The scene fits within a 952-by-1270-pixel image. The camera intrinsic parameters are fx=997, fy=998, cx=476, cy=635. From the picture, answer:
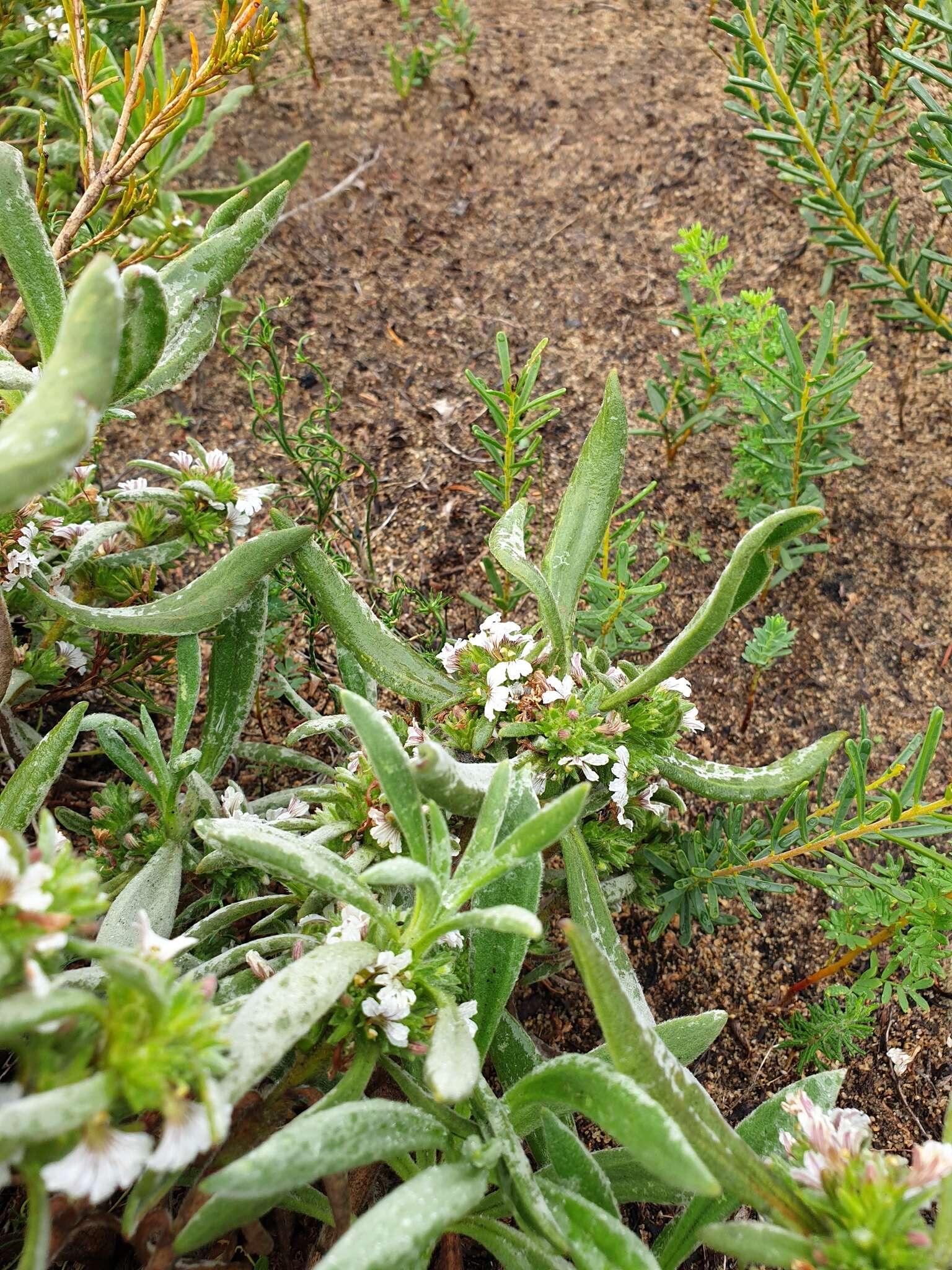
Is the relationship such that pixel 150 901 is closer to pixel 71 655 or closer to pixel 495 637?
pixel 71 655

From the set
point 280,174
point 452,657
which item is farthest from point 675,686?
point 280,174

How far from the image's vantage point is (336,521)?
A: 209cm

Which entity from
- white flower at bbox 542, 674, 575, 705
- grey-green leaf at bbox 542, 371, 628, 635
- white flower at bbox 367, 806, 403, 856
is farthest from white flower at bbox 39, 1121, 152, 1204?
grey-green leaf at bbox 542, 371, 628, 635

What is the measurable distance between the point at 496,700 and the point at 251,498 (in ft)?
1.68

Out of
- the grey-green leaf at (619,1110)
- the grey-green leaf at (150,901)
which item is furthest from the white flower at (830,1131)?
the grey-green leaf at (150,901)

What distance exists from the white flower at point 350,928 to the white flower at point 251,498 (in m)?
0.65

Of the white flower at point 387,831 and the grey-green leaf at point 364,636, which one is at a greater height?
the grey-green leaf at point 364,636

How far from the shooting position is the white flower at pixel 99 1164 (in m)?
0.75

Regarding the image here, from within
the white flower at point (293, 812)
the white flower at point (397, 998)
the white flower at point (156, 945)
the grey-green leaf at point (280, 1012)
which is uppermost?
the white flower at point (156, 945)

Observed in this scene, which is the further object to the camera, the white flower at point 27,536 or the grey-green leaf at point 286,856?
→ the white flower at point 27,536

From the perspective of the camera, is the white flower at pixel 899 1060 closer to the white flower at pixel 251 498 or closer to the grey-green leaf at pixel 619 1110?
the grey-green leaf at pixel 619 1110

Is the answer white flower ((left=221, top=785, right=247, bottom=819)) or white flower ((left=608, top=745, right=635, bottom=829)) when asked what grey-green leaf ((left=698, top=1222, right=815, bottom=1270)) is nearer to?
white flower ((left=608, top=745, right=635, bottom=829))

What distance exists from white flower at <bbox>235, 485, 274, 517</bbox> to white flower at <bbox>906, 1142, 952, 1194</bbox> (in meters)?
1.13

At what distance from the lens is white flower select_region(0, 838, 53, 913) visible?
0.78m
